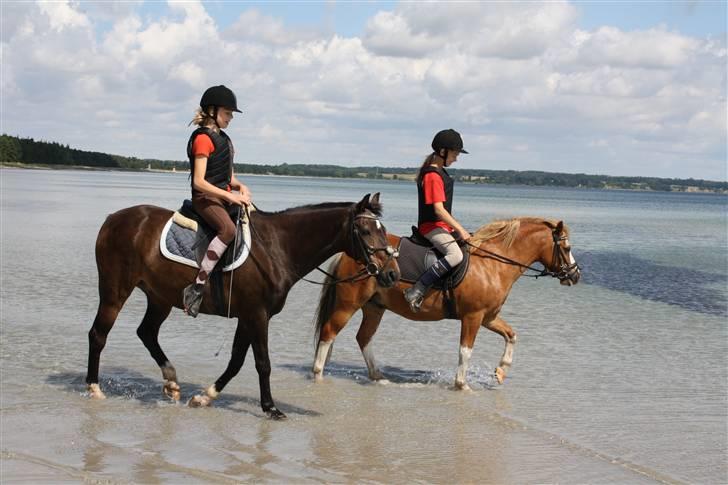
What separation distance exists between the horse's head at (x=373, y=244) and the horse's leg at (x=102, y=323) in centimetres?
255

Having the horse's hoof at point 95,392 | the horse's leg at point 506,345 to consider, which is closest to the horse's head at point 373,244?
the horse's leg at point 506,345

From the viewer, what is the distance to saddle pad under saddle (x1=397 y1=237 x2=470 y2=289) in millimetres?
9922

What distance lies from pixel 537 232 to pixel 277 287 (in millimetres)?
3565

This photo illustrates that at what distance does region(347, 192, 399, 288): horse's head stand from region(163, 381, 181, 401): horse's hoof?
252 cm

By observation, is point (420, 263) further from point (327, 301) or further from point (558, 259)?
point (558, 259)

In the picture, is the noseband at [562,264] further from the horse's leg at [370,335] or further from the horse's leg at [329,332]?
the horse's leg at [329,332]

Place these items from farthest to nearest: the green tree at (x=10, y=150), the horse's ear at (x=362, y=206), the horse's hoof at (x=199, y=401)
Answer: the green tree at (x=10, y=150) → the horse's hoof at (x=199, y=401) → the horse's ear at (x=362, y=206)

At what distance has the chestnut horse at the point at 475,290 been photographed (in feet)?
33.0

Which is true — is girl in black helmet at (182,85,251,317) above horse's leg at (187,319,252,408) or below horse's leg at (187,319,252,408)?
above

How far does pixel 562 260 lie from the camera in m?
10.2

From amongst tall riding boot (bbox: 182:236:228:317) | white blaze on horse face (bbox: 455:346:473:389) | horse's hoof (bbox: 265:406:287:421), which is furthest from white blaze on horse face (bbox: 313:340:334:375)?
tall riding boot (bbox: 182:236:228:317)

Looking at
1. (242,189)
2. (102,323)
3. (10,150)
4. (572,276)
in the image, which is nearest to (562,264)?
(572,276)

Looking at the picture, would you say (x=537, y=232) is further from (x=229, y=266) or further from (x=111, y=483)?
(x=111, y=483)

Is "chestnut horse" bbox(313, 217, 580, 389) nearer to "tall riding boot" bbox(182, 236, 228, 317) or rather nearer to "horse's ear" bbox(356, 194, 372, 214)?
"horse's ear" bbox(356, 194, 372, 214)
